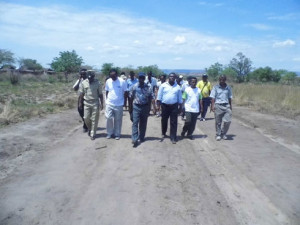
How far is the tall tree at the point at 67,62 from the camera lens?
4872 centimetres

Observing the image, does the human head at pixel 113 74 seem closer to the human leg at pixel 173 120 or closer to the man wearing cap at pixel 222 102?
the human leg at pixel 173 120

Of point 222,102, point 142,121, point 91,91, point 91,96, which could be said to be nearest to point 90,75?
point 91,91

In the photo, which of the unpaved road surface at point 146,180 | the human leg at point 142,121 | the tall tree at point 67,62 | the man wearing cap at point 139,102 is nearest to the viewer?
the unpaved road surface at point 146,180

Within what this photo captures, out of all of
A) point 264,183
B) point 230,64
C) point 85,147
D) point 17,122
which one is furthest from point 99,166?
point 230,64

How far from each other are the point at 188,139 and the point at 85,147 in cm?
321

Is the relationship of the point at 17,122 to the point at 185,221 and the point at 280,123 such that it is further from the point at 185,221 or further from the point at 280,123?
the point at 280,123

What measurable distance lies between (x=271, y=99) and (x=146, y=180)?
52.6ft

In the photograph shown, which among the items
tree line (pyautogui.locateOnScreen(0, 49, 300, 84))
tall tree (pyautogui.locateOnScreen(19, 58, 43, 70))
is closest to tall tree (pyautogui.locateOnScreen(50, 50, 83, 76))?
tree line (pyautogui.locateOnScreen(0, 49, 300, 84))

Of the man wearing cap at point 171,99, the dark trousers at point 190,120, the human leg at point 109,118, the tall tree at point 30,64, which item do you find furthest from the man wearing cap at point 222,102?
the tall tree at point 30,64

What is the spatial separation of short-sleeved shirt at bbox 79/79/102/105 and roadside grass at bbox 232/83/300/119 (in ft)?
33.2

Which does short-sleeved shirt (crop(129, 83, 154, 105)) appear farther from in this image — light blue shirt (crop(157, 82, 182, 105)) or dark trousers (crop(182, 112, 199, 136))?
dark trousers (crop(182, 112, 199, 136))

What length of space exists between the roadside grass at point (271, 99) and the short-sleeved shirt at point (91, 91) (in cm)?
1011

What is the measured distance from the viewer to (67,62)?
48750 mm

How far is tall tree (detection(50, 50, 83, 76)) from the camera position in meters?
48.7
